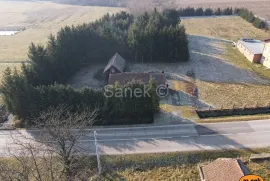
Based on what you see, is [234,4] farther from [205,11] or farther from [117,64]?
[117,64]

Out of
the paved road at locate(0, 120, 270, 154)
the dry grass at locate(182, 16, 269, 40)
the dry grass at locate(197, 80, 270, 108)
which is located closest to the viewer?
the paved road at locate(0, 120, 270, 154)

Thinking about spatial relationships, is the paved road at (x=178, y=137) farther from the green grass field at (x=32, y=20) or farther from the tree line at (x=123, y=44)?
the green grass field at (x=32, y=20)

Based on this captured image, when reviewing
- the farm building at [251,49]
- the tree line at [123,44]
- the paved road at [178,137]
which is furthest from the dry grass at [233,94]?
the tree line at [123,44]

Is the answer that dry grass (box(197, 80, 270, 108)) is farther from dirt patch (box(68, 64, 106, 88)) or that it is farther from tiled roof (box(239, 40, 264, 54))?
dirt patch (box(68, 64, 106, 88))

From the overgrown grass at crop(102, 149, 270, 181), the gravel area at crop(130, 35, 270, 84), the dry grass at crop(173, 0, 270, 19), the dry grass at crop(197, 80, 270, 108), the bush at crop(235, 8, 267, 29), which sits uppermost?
the dry grass at crop(173, 0, 270, 19)

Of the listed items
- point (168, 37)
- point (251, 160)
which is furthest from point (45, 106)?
point (168, 37)

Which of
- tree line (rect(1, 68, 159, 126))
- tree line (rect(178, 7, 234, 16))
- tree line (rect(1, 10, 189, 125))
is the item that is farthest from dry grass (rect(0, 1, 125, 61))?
tree line (rect(178, 7, 234, 16))

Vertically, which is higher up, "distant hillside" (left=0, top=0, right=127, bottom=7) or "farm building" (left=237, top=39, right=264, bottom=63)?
"distant hillside" (left=0, top=0, right=127, bottom=7)
